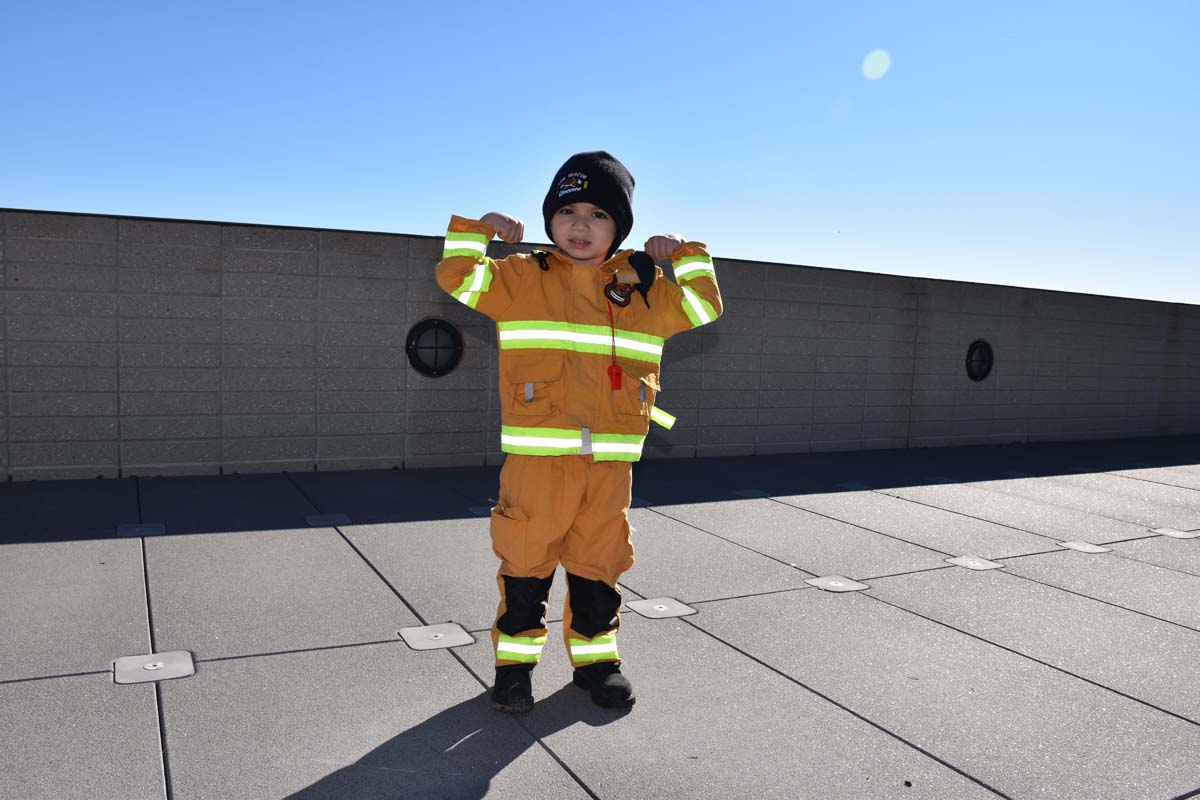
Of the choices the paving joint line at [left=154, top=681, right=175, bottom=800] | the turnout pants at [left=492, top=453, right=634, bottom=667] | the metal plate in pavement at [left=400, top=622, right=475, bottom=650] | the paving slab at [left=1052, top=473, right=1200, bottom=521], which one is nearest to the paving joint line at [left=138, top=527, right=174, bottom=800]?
the paving joint line at [left=154, top=681, right=175, bottom=800]

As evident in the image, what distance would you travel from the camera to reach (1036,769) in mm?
2562

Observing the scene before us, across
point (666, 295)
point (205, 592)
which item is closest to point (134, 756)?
point (205, 592)

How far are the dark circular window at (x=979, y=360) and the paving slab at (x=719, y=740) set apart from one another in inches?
298

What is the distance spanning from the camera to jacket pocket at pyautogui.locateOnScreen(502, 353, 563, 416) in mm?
2812

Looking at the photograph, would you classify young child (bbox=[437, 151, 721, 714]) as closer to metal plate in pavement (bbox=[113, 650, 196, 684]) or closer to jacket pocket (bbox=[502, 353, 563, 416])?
jacket pocket (bbox=[502, 353, 563, 416])

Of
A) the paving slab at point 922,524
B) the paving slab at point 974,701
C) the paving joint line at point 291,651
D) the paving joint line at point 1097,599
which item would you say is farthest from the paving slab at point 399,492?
the paving joint line at point 1097,599

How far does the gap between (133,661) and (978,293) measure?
900cm

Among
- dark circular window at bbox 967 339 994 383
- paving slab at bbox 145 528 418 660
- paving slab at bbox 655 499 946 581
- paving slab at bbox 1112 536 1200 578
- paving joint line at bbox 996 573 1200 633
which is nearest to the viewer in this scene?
paving slab at bbox 145 528 418 660

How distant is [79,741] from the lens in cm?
250

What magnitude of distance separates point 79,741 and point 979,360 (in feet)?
31.2

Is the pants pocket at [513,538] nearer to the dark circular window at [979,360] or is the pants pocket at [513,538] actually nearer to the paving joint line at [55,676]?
the paving joint line at [55,676]

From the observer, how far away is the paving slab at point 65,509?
475 centimetres

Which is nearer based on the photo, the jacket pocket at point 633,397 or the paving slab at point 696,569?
the jacket pocket at point 633,397

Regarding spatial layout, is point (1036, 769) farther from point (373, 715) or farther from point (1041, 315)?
point (1041, 315)
